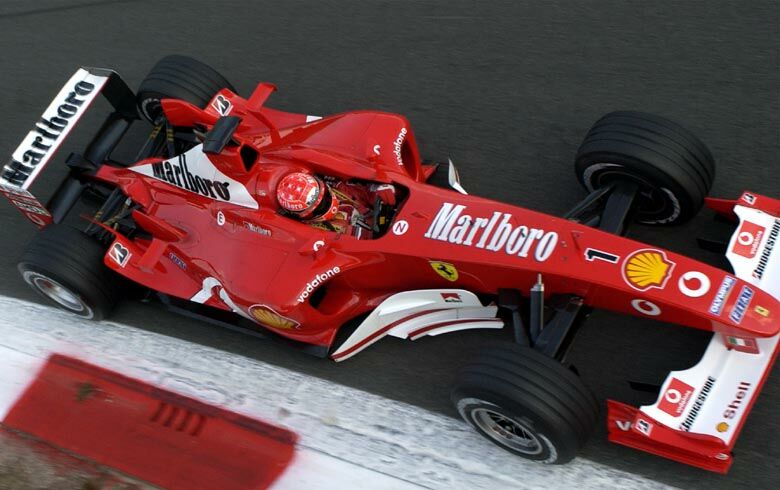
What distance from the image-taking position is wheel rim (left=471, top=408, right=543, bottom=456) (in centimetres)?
431

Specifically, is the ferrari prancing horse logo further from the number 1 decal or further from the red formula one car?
the number 1 decal

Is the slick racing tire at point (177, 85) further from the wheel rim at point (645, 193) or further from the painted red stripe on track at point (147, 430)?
the wheel rim at point (645, 193)

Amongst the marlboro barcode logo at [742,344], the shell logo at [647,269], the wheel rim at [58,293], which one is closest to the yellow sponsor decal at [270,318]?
the wheel rim at [58,293]

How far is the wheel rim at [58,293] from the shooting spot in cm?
534

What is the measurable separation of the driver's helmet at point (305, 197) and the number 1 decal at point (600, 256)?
1505mm

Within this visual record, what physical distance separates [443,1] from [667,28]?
6.02 feet

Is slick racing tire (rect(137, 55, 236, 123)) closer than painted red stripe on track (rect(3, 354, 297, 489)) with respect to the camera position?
No

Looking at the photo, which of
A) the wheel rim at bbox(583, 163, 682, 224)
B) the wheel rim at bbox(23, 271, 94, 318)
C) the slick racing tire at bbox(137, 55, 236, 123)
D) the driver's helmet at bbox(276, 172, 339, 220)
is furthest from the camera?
the slick racing tire at bbox(137, 55, 236, 123)

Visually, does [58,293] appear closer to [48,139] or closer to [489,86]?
[48,139]

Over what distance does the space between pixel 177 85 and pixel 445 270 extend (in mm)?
2609

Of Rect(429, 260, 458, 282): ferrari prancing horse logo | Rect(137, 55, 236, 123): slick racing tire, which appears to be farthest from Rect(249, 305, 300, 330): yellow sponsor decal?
Rect(137, 55, 236, 123): slick racing tire

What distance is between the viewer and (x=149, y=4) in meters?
7.44

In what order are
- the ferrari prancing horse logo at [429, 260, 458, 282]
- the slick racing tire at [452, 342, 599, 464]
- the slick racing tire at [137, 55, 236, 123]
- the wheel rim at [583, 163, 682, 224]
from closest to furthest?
the slick racing tire at [452, 342, 599, 464]
the ferrari prancing horse logo at [429, 260, 458, 282]
the wheel rim at [583, 163, 682, 224]
the slick racing tire at [137, 55, 236, 123]

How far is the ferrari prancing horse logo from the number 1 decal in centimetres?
73
